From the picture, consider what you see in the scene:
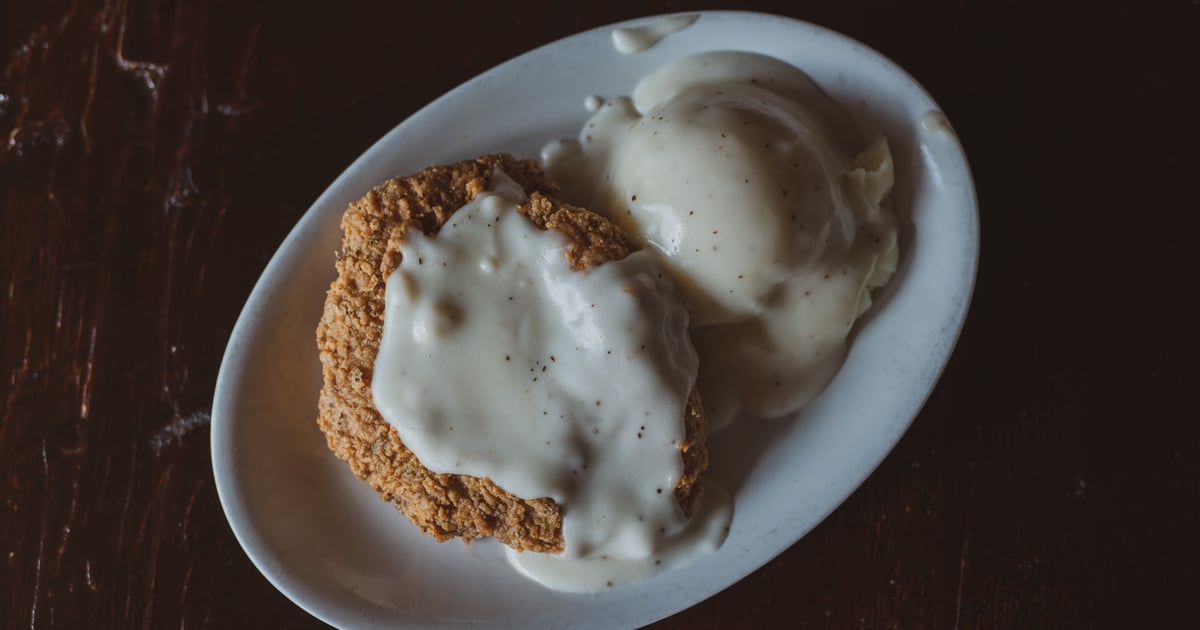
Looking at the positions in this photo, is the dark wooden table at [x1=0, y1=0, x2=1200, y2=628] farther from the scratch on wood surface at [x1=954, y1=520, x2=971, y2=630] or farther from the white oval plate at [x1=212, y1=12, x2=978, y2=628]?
the white oval plate at [x1=212, y1=12, x2=978, y2=628]

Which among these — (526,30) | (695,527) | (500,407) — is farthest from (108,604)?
(526,30)

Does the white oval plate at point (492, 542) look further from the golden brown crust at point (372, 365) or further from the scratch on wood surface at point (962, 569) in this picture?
the scratch on wood surface at point (962, 569)

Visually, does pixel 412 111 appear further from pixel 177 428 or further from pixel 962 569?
pixel 962 569

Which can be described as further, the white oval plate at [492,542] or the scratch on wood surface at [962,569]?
the scratch on wood surface at [962,569]

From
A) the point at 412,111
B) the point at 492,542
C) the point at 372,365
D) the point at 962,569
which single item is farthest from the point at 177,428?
the point at 962,569

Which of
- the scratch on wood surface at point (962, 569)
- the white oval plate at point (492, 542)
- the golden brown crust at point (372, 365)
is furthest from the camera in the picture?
the scratch on wood surface at point (962, 569)

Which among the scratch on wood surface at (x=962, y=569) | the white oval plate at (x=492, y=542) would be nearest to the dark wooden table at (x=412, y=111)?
the scratch on wood surface at (x=962, y=569)
